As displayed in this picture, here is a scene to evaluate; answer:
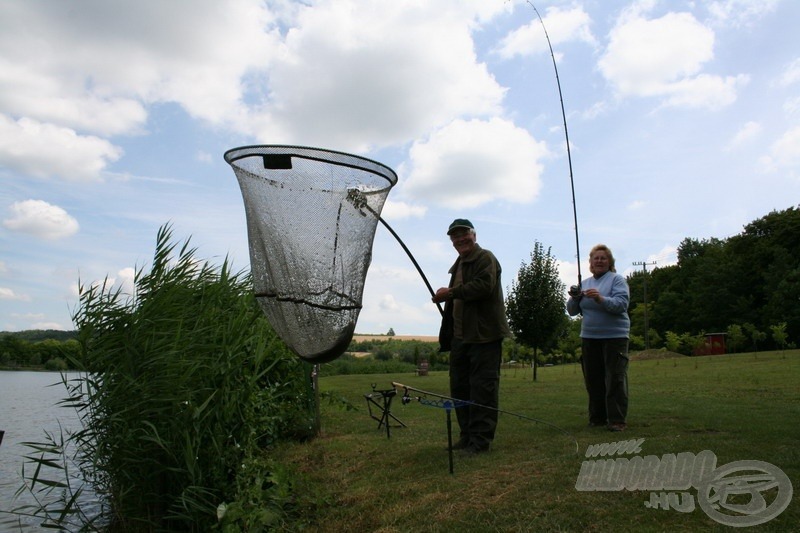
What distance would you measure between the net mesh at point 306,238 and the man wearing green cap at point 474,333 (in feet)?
4.60

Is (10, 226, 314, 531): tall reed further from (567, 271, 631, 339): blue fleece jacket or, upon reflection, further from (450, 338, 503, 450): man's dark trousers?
(567, 271, 631, 339): blue fleece jacket

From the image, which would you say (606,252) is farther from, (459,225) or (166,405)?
(166,405)

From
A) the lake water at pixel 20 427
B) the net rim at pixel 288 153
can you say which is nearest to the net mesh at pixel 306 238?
the net rim at pixel 288 153

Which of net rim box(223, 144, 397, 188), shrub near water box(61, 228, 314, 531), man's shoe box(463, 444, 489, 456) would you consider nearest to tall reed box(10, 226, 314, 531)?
shrub near water box(61, 228, 314, 531)

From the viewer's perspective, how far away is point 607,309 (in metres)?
5.54

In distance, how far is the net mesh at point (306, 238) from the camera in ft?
Answer: 11.0

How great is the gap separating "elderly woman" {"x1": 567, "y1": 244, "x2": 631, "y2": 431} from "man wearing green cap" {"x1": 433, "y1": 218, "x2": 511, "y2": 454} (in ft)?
3.54

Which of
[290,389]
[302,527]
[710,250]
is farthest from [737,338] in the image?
[302,527]

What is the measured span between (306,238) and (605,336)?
341 cm

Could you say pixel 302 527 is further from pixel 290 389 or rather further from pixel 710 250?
pixel 710 250

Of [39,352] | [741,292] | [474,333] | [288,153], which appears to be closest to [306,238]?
[288,153]

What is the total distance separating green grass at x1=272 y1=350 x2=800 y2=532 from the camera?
11.3 ft

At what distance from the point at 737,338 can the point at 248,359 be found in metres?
34.3

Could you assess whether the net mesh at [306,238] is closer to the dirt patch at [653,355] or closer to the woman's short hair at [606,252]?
the woman's short hair at [606,252]
